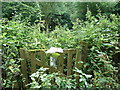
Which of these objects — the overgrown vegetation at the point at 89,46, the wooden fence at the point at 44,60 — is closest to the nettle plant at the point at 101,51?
the overgrown vegetation at the point at 89,46

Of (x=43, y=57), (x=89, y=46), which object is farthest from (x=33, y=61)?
(x=89, y=46)

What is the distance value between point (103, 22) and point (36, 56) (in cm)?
70

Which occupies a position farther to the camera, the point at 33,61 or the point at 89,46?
the point at 89,46

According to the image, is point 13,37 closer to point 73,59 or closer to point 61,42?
point 61,42

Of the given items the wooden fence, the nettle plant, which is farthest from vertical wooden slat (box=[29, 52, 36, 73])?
the nettle plant

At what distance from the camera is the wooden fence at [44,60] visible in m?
0.89

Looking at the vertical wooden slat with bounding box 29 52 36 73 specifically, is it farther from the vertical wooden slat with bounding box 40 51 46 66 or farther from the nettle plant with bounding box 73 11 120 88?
the nettle plant with bounding box 73 11 120 88

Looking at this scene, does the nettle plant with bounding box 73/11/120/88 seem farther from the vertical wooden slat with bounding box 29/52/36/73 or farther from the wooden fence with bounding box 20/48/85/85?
the vertical wooden slat with bounding box 29/52/36/73

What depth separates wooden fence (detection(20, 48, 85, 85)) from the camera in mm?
895

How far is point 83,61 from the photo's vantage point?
1014 millimetres

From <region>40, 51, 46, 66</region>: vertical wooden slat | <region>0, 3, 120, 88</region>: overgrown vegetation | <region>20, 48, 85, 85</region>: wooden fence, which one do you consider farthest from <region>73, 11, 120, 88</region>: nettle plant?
<region>40, 51, 46, 66</region>: vertical wooden slat

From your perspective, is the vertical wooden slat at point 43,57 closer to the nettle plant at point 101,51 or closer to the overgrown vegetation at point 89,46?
the overgrown vegetation at point 89,46

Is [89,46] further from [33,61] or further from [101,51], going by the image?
[33,61]

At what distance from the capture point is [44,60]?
2.94 feet
